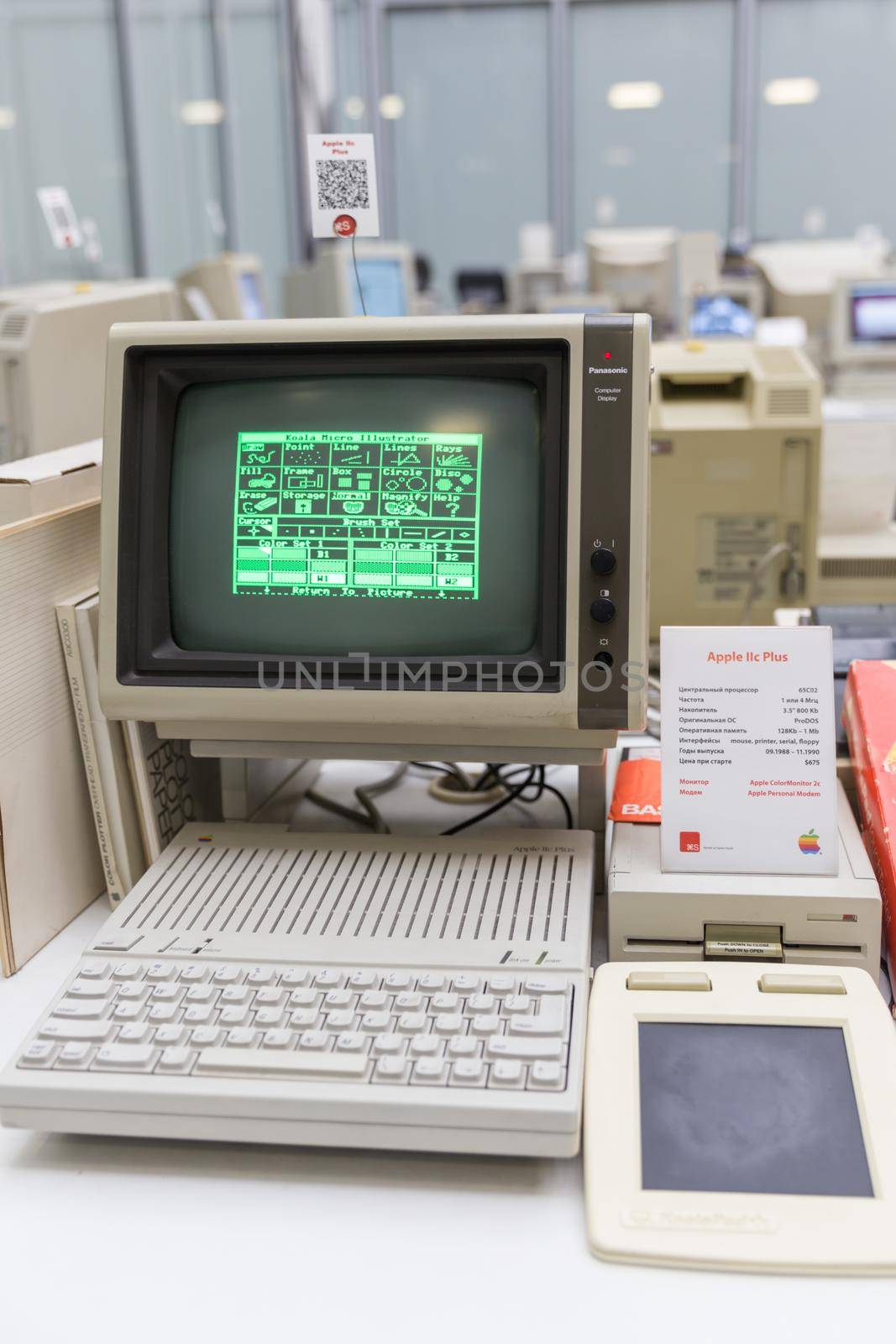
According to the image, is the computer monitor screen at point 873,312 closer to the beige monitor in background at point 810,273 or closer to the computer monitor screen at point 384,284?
the beige monitor in background at point 810,273

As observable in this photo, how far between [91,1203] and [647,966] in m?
0.41

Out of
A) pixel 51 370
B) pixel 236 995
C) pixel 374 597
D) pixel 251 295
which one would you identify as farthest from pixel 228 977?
pixel 251 295

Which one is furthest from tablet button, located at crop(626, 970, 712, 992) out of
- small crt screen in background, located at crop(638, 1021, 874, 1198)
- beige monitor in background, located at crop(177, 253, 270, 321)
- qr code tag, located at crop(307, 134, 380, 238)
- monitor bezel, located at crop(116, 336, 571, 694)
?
beige monitor in background, located at crop(177, 253, 270, 321)

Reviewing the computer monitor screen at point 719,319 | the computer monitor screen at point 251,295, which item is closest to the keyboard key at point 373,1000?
the computer monitor screen at point 719,319

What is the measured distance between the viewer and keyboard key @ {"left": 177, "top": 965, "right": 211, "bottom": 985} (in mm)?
892

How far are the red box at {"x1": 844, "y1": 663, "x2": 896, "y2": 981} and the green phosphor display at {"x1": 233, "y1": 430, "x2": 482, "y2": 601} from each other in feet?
1.18

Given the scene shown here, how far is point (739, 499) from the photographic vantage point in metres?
1.70

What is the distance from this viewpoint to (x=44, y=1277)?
0.72 metres

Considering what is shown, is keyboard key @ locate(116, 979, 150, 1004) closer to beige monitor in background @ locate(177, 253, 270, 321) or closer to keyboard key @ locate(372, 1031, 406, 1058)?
keyboard key @ locate(372, 1031, 406, 1058)

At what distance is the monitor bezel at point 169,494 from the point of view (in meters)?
1.00

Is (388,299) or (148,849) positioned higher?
(388,299)

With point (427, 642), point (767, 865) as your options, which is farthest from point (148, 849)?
point (767, 865)

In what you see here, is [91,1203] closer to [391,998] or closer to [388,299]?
[391,998]

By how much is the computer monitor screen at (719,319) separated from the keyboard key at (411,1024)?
3667 millimetres
